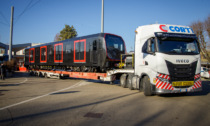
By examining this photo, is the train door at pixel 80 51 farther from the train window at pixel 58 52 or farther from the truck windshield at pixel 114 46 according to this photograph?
the train window at pixel 58 52

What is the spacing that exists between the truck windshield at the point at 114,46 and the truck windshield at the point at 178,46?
209 inches

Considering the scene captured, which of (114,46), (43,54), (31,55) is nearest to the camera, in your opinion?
(114,46)

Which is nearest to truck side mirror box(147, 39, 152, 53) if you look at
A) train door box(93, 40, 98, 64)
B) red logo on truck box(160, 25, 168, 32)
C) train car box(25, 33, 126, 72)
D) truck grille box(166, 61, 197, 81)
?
red logo on truck box(160, 25, 168, 32)

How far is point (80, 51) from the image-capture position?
14.9 m

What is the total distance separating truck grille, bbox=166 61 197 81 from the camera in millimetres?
7367

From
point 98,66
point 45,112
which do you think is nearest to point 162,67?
point 45,112

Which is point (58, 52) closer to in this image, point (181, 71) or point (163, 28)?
point (163, 28)

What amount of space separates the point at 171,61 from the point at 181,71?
64 centimetres

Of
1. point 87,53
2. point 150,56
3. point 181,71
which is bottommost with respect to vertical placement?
point 181,71

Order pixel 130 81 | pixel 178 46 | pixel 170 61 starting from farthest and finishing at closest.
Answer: pixel 130 81 → pixel 178 46 → pixel 170 61

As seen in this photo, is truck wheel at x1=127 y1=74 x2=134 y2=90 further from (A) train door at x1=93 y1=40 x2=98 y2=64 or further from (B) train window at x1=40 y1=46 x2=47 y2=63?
(B) train window at x1=40 y1=46 x2=47 y2=63

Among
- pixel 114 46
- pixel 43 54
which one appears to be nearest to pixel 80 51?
pixel 114 46

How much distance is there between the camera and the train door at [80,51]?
1446 cm

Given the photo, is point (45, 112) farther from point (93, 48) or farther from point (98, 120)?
point (93, 48)
